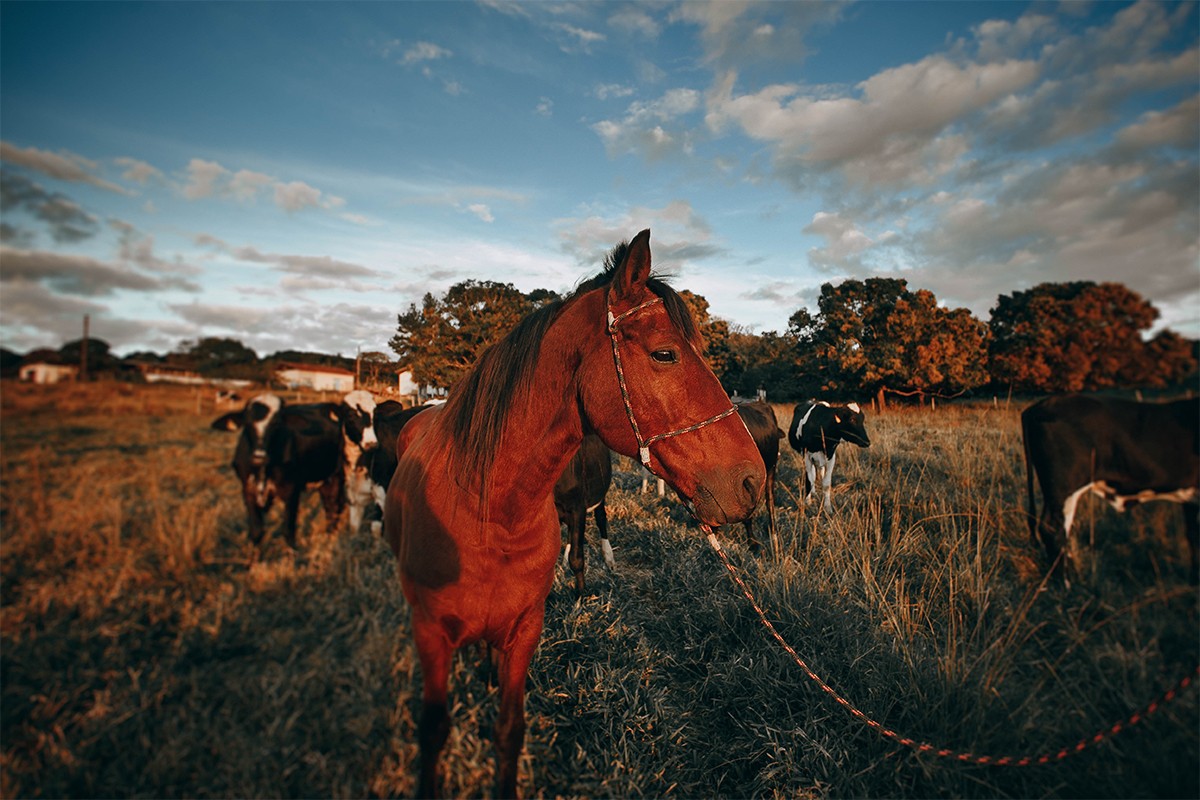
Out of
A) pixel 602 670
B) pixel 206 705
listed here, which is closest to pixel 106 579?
pixel 206 705

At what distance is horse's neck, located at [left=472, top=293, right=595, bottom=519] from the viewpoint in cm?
182

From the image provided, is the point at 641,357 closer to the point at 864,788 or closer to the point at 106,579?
the point at 864,788

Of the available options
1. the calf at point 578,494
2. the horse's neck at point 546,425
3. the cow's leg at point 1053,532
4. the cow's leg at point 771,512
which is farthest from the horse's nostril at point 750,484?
the cow's leg at point 1053,532

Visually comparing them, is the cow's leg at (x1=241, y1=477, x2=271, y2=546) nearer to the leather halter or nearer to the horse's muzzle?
the leather halter

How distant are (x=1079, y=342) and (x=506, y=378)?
5.04 m

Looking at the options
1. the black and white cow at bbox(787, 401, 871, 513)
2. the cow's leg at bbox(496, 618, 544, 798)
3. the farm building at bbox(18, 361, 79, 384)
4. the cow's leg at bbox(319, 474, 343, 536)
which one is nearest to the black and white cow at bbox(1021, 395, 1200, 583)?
the black and white cow at bbox(787, 401, 871, 513)

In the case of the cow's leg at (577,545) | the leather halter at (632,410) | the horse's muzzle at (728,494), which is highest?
the leather halter at (632,410)

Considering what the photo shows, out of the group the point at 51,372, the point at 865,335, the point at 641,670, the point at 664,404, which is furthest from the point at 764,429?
the point at 865,335

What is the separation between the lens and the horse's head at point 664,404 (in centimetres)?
165

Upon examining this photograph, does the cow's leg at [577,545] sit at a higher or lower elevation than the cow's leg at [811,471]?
lower

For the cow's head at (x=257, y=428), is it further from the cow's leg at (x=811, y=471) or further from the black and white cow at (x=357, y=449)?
the cow's leg at (x=811, y=471)

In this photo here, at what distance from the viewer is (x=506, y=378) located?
1934mm

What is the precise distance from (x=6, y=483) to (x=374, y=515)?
5397 millimetres

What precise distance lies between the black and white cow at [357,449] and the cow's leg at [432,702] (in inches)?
208
